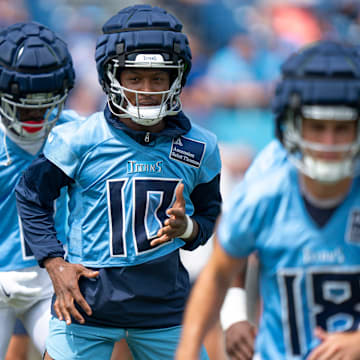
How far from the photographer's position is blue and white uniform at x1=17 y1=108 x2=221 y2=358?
3.35m

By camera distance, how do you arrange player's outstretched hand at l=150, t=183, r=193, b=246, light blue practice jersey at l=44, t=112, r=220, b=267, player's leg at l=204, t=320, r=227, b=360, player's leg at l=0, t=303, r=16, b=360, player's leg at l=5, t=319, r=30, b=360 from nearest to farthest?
1. player's outstretched hand at l=150, t=183, r=193, b=246
2. light blue practice jersey at l=44, t=112, r=220, b=267
3. player's leg at l=0, t=303, r=16, b=360
4. player's leg at l=5, t=319, r=30, b=360
5. player's leg at l=204, t=320, r=227, b=360

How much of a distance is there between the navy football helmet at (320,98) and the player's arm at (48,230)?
4.07ft

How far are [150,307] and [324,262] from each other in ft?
3.79

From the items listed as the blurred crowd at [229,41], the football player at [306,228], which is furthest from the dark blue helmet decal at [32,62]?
the blurred crowd at [229,41]

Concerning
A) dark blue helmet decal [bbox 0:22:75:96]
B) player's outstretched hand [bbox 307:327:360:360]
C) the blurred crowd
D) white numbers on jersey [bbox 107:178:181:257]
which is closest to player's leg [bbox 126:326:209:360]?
white numbers on jersey [bbox 107:178:181:257]

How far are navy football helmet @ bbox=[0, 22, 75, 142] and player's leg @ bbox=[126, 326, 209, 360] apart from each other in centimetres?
107

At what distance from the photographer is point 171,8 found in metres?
9.11

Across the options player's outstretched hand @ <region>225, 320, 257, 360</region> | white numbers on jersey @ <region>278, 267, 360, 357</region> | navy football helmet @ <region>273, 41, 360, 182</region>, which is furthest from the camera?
player's outstretched hand @ <region>225, 320, 257, 360</region>

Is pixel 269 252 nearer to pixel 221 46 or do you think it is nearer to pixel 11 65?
pixel 11 65

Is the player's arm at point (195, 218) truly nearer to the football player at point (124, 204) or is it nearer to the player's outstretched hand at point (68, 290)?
the football player at point (124, 204)

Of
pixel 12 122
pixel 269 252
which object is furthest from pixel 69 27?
pixel 269 252

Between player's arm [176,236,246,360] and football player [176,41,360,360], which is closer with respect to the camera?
football player [176,41,360,360]

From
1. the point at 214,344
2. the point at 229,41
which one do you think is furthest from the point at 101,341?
the point at 229,41

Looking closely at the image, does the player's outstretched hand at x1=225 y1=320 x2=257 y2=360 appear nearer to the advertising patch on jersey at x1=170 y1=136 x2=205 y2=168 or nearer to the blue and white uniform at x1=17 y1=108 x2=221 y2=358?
the blue and white uniform at x1=17 y1=108 x2=221 y2=358
